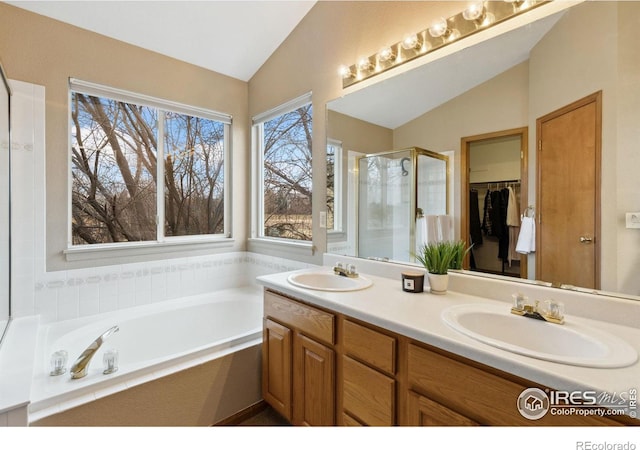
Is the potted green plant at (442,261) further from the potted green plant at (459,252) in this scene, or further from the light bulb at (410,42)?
the light bulb at (410,42)

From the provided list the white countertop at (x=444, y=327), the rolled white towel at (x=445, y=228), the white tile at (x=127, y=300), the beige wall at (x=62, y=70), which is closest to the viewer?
Answer: the white countertop at (x=444, y=327)

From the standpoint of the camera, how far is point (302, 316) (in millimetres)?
1531

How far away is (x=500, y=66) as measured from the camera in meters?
1.37

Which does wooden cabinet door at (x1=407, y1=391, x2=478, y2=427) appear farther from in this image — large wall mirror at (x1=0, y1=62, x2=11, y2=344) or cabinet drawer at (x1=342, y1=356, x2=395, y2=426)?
large wall mirror at (x1=0, y1=62, x2=11, y2=344)

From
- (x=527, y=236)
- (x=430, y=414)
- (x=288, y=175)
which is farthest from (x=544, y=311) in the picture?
(x=288, y=175)

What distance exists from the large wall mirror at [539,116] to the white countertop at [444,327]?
22 centimetres

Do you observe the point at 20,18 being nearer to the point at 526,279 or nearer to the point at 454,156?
the point at 454,156

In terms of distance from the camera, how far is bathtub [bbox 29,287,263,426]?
138 centimetres

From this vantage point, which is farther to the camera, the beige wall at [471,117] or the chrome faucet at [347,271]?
the chrome faucet at [347,271]

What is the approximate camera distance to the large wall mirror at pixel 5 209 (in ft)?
5.71

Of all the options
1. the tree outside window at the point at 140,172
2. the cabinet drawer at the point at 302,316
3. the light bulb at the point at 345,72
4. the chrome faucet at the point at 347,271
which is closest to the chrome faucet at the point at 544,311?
the cabinet drawer at the point at 302,316

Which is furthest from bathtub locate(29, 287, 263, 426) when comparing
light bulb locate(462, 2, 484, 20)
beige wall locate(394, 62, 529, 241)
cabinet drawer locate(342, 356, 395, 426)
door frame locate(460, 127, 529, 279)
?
light bulb locate(462, 2, 484, 20)

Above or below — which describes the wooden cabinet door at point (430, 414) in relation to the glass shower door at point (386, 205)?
below

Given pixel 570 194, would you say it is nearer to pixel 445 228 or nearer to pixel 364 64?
pixel 445 228
